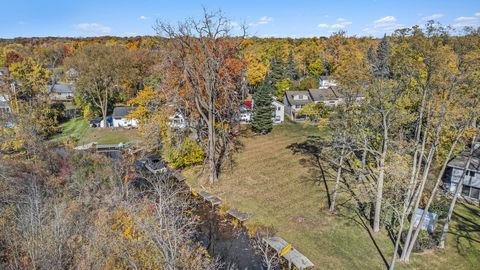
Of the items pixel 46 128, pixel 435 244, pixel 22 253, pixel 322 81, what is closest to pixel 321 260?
pixel 435 244

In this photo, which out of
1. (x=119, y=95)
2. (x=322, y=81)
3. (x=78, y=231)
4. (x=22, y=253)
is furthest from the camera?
(x=322, y=81)

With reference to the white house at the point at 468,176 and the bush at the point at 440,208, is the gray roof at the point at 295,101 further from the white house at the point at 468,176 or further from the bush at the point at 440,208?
the bush at the point at 440,208

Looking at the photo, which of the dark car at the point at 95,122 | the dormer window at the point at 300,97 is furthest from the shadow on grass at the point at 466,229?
the dark car at the point at 95,122

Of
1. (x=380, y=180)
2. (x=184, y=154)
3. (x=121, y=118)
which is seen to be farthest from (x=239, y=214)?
(x=121, y=118)

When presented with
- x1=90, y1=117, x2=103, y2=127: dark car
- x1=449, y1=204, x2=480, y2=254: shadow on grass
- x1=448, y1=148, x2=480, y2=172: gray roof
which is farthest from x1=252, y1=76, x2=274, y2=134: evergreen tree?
x1=90, y1=117, x2=103, y2=127: dark car

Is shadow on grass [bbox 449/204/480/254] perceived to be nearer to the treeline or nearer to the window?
the treeline

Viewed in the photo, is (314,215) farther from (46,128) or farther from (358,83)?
(46,128)

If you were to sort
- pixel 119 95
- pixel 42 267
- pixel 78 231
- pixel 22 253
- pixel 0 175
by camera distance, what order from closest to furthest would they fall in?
pixel 42 267 < pixel 22 253 < pixel 78 231 < pixel 0 175 < pixel 119 95
